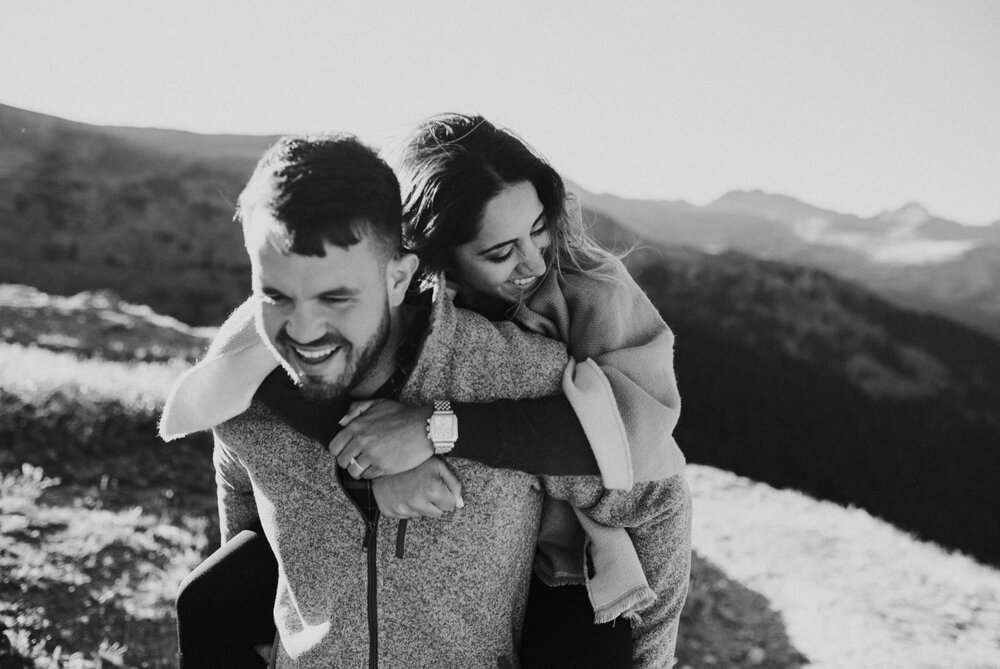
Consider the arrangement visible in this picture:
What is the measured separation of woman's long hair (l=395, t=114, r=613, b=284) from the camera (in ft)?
Answer: 7.01

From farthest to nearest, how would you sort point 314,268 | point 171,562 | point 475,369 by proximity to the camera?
point 171,562, point 475,369, point 314,268

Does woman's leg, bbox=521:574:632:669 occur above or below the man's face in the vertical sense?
below

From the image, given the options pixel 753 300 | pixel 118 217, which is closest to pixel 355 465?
pixel 753 300

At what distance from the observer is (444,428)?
63.9 inches

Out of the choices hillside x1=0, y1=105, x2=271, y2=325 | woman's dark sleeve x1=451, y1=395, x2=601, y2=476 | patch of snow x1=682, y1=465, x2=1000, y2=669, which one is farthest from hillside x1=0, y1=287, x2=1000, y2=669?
hillside x1=0, y1=105, x2=271, y2=325

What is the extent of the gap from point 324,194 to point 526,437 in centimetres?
65

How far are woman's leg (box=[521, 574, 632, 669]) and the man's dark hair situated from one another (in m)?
0.94

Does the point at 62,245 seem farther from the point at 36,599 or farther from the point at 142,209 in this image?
the point at 36,599

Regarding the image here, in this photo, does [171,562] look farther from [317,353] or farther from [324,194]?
[324,194]

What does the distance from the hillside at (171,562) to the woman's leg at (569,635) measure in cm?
216

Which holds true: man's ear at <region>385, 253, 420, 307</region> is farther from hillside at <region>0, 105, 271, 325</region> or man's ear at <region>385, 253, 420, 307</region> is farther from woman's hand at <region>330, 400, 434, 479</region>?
hillside at <region>0, 105, 271, 325</region>

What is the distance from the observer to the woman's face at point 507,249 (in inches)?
85.5

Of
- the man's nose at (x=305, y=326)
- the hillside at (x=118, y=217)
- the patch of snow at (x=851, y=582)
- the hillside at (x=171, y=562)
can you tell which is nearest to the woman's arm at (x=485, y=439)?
the man's nose at (x=305, y=326)

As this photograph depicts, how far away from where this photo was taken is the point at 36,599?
10.9ft
